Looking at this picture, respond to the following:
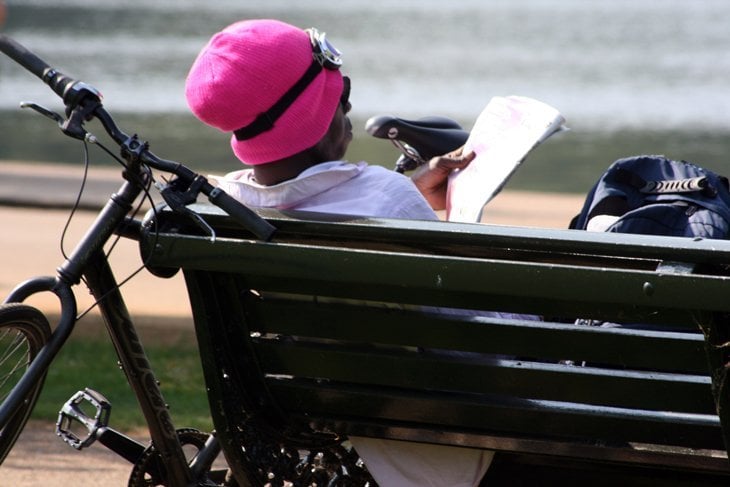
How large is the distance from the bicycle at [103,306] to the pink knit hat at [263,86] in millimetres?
197

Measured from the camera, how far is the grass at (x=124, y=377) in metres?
4.88

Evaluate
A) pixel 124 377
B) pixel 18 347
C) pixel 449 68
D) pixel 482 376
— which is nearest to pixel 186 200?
pixel 18 347

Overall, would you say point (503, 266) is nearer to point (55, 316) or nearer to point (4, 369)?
point (4, 369)

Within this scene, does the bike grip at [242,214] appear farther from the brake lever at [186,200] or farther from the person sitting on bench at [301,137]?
the person sitting on bench at [301,137]

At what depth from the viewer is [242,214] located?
2.50 meters

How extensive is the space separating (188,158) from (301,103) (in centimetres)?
1311

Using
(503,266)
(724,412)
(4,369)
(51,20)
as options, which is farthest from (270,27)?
(51,20)

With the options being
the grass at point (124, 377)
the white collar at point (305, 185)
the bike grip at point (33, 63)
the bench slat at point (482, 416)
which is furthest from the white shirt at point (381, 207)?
the grass at point (124, 377)

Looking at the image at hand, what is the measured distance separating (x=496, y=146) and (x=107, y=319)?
1.09 m

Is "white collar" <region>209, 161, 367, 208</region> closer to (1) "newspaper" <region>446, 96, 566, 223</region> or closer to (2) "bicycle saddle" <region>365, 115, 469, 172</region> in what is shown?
(1) "newspaper" <region>446, 96, 566, 223</region>

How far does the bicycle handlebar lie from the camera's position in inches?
99.0

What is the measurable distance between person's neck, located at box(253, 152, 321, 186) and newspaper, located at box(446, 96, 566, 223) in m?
0.54

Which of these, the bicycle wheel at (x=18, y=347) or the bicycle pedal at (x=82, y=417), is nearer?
the bicycle wheel at (x=18, y=347)

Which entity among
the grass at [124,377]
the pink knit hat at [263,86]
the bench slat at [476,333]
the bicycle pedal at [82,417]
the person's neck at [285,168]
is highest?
the pink knit hat at [263,86]
